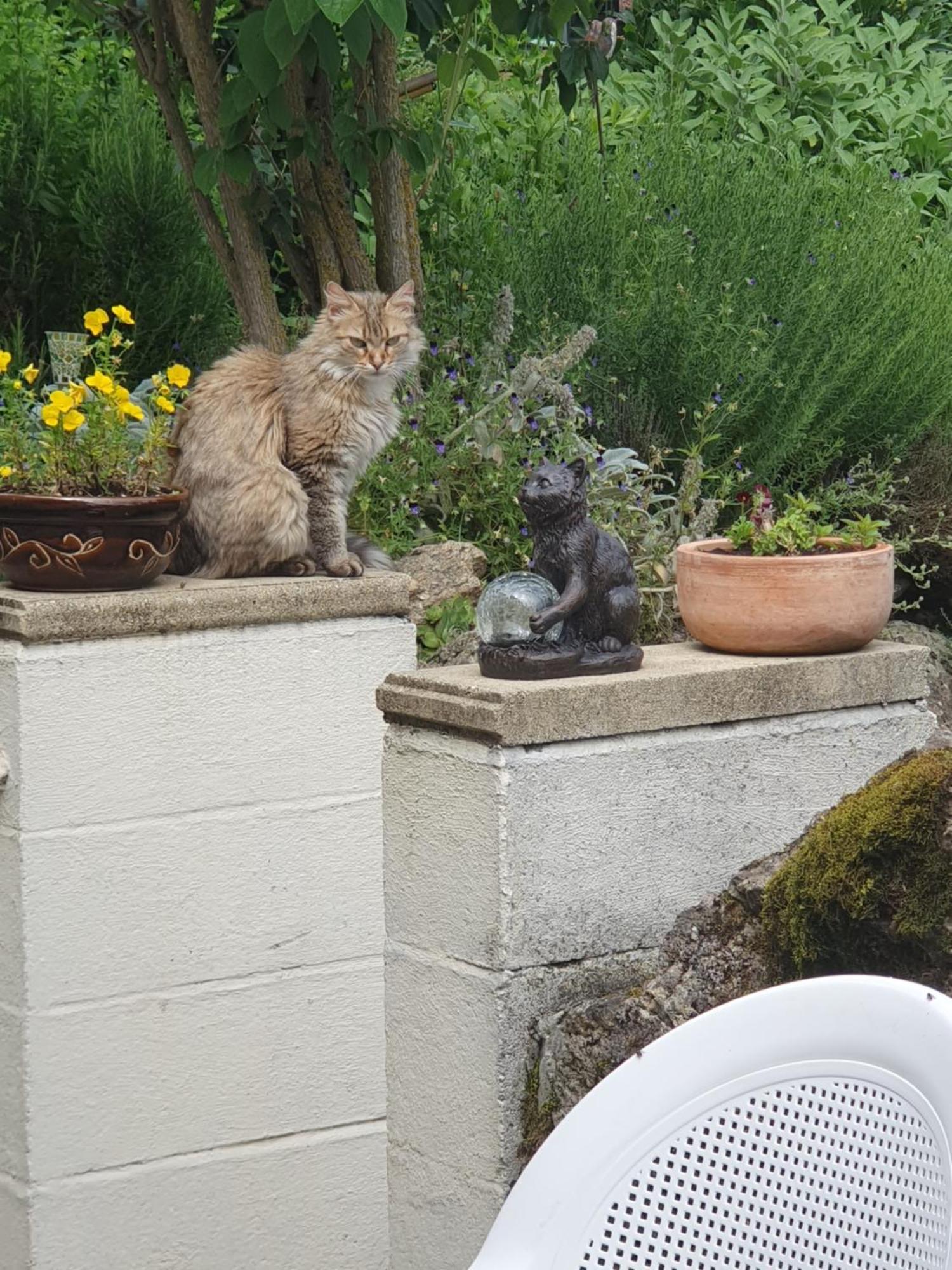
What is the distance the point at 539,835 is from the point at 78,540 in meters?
1.19

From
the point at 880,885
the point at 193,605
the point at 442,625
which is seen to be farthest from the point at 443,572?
the point at 880,885

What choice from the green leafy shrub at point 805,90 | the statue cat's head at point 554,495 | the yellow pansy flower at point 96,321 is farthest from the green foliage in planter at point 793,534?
the green leafy shrub at point 805,90

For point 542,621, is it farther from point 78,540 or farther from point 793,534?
point 78,540

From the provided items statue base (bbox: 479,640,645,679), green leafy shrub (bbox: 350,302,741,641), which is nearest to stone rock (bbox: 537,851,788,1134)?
statue base (bbox: 479,640,645,679)

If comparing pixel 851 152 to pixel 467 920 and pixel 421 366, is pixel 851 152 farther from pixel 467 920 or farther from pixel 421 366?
pixel 467 920

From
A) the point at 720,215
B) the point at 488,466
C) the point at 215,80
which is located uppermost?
the point at 215,80

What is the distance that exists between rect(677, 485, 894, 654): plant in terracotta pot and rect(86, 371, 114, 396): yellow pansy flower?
1225mm

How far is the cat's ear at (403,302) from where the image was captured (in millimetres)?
3410

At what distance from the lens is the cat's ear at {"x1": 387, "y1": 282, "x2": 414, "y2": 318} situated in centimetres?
341

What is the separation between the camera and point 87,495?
3.18 m

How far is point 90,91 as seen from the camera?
591 centimetres

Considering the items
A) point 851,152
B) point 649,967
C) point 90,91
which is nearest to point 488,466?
point 649,967

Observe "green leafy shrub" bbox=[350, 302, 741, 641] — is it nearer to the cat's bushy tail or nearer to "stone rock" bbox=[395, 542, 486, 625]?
"stone rock" bbox=[395, 542, 486, 625]

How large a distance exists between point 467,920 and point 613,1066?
0.30 metres
